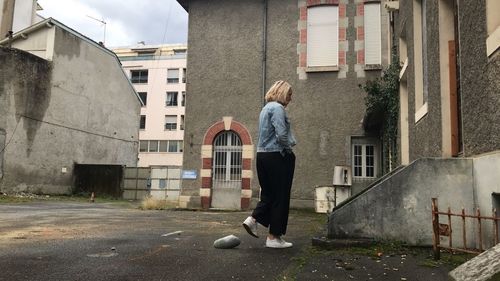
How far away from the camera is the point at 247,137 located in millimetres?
15125

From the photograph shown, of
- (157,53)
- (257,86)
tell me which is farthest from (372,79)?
(157,53)

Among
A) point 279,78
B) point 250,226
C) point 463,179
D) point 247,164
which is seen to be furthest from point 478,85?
point 247,164

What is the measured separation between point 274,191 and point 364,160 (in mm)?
9866

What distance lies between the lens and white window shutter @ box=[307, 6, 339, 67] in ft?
48.3

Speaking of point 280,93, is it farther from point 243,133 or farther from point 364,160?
point 243,133

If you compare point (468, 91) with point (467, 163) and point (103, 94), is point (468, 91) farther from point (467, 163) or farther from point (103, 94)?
point (103, 94)

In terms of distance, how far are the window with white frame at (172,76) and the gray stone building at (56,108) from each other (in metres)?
20.7

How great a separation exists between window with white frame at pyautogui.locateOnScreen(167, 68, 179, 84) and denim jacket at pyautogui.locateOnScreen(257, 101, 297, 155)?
155 feet

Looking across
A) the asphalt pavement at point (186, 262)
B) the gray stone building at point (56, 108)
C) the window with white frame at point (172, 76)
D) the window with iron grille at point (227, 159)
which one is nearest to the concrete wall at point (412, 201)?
the asphalt pavement at point (186, 262)

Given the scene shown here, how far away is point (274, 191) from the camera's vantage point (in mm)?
4887

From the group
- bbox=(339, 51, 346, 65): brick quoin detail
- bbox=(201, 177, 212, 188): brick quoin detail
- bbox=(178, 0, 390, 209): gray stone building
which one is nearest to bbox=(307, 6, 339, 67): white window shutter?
bbox=(178, 0, 390, 209): gray stone building

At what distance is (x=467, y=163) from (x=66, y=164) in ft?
78.4

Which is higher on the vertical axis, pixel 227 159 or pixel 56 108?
pixel 56 108

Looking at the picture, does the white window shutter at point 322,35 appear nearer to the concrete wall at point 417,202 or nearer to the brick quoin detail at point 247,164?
the brick quoin detail at point 247,164
